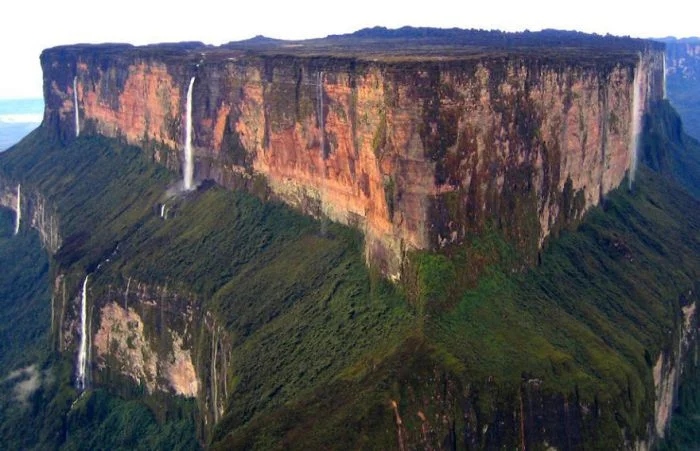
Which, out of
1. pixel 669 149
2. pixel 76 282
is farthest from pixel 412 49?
pixel 669 149

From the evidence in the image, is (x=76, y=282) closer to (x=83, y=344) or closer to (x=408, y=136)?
(x=83, y=344)

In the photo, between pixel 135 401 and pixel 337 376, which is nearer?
pixel 337 376

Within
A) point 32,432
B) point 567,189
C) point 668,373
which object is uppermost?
point 567,189

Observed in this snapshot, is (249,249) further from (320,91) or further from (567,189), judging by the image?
(567,189)

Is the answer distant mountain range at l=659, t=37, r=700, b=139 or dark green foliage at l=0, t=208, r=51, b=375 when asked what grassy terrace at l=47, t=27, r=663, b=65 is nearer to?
dark green foliage at l=0, t=208, r=51, b=375

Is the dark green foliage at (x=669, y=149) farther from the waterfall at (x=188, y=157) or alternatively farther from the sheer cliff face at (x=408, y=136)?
the waterfall at (x=188, y=157)

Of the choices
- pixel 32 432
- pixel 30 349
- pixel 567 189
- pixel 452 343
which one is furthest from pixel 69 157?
pixel 452 343

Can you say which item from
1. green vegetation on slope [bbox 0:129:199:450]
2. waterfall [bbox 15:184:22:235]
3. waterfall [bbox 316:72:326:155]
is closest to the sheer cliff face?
waterfall [bbox 316:72:326:155]
